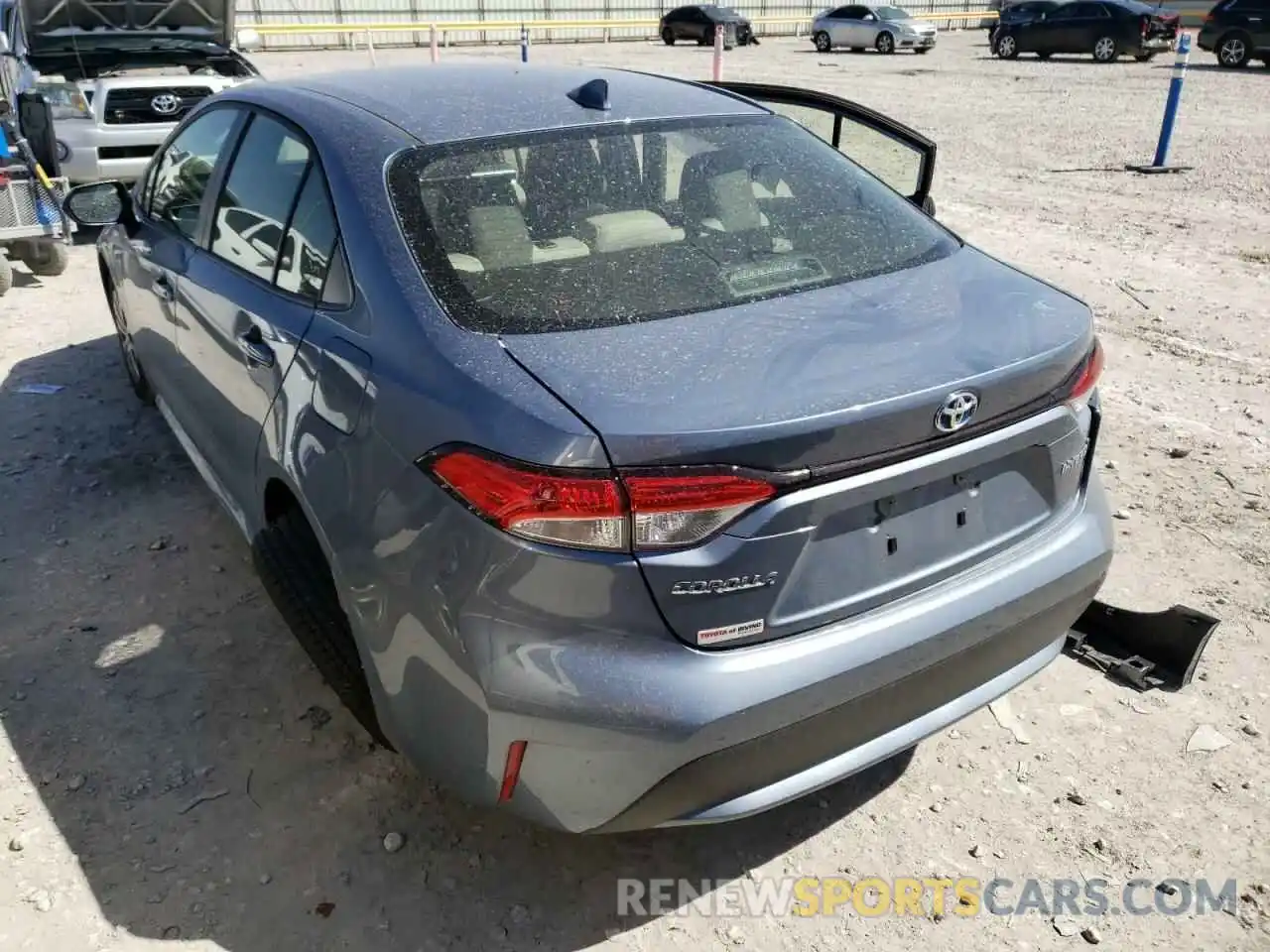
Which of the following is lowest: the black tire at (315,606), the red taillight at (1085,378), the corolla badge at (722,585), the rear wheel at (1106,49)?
the rear wheel at (1106,49)

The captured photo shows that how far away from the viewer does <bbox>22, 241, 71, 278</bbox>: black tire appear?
285 inches

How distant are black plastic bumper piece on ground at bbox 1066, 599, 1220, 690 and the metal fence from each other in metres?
32.0

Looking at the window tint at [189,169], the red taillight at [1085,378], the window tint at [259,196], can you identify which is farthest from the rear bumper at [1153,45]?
the window tint at [259,196]

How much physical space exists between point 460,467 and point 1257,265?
293 inches

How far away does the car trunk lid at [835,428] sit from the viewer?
1.92 metres

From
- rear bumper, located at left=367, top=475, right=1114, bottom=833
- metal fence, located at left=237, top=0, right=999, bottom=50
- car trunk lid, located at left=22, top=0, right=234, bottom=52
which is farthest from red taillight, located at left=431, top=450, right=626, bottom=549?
metal fence, located at left=237, top=0, right=999, bottom=50

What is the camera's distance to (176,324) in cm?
354

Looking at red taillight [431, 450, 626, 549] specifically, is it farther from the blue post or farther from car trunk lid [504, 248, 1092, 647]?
the blue post

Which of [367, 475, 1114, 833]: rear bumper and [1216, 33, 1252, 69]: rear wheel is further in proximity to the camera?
[1216, 33, 1252, 69]: rear wheel

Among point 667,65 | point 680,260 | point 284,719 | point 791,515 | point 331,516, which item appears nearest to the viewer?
point 791,515

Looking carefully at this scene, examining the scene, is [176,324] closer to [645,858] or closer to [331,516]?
[331,516]

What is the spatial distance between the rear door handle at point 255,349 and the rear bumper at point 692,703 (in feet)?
2.98

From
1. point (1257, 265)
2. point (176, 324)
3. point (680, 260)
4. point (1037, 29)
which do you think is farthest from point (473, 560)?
point (1037, 29)

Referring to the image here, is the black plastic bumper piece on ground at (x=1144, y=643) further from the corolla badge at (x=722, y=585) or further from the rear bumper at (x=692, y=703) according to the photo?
the corolla badge at (x=722, y=585)
